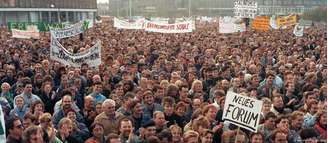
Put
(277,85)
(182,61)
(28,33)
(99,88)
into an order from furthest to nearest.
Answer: (28,33) < (182,61) < (277,85) < (99,88)

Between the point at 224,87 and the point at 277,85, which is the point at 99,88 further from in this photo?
the point at 277,85

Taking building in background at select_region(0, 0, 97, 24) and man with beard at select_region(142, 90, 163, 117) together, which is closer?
man with beard at select_region(142, 90, 163, 117)

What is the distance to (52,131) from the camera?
6727mm

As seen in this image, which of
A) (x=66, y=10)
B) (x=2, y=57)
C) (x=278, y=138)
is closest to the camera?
(x=278, y=138)

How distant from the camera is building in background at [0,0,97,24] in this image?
67.5 meters

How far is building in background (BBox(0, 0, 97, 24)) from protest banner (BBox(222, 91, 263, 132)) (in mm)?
58445

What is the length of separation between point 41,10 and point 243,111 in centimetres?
6684

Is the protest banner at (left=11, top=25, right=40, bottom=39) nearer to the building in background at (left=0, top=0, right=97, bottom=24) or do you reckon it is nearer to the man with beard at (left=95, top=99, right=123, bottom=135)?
the man with beard at (left=95, top=99, right=123, bottom=135)

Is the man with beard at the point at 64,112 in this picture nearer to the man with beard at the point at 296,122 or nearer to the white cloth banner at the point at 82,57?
the man with beard at the point at 296,122

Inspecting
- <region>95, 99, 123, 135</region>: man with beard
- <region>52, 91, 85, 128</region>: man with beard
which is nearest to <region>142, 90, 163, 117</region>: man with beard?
<region>95, 99, 123, 135</region>: man with beard

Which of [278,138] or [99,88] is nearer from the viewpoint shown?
[278,138]

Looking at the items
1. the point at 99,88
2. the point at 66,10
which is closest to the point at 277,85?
the point at 99,88

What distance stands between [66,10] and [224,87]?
68.6m

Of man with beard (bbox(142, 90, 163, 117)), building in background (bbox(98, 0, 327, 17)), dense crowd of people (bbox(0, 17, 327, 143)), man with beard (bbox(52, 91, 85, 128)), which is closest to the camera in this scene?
dense crowd of people (bbox(0, 17, 327, 143))
